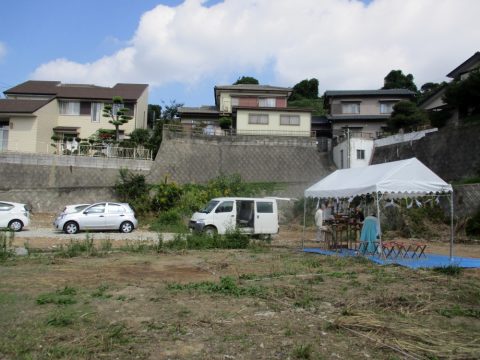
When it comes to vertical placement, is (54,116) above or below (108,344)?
above

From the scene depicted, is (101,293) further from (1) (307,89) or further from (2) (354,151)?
(1) (307,89)

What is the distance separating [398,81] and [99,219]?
52425 millimetres

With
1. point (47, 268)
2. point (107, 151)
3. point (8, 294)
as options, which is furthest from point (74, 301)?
point (107, 151)

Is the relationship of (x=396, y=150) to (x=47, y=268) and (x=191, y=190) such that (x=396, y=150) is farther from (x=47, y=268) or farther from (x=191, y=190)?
(x=47, y=268)

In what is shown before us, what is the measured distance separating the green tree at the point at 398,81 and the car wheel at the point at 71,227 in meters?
51.0

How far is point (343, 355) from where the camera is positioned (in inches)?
165

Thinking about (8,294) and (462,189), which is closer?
(8,294)

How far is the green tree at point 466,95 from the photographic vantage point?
27.6m

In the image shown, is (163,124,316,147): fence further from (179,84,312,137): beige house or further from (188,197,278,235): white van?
(188,197,278,235): white van

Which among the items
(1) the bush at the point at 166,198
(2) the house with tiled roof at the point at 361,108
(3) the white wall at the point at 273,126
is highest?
(2) the house with tiled roof at the point at 361,108

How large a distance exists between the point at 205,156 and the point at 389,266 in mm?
24216

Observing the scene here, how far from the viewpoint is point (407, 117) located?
34.8 meters

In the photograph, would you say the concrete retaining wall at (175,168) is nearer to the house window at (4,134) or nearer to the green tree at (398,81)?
the house window at (4,134)

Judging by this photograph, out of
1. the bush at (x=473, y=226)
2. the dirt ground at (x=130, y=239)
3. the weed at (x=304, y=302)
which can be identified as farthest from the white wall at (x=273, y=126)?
the weed at (x=304, y=302)
